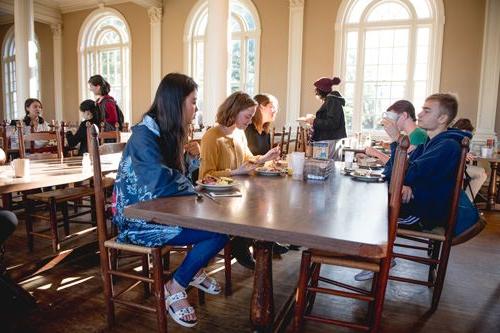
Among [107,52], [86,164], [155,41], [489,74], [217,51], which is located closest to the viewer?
[86,164]

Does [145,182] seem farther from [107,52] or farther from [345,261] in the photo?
[107,52]

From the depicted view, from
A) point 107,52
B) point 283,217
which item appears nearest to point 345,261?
point 283,217

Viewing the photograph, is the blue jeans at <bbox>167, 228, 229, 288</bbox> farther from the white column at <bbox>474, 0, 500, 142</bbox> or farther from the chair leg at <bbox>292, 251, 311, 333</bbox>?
the white column at <bbox>474, 0, 500, 142</bbox>

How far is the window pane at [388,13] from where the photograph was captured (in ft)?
20.3

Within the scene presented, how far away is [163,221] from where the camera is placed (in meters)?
1.34

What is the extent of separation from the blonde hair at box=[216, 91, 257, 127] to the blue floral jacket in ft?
2.50

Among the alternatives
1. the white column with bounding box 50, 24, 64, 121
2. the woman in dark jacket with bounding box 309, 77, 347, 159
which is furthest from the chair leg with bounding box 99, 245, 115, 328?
the white column with bounding box 50, 24, 64, 121

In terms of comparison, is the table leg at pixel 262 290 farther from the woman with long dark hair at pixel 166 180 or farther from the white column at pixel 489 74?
the white column at pixel 489 74

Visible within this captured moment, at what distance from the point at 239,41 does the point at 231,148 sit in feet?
17.6

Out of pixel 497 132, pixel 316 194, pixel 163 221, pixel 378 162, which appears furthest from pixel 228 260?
pixel 497 132

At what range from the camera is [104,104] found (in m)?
4.21

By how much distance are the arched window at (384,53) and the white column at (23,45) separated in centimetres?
534

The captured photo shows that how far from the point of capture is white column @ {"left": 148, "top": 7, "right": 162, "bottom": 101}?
7809mm

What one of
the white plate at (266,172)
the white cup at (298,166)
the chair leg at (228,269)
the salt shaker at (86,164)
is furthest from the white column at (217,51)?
the chair leg at (228,269)
